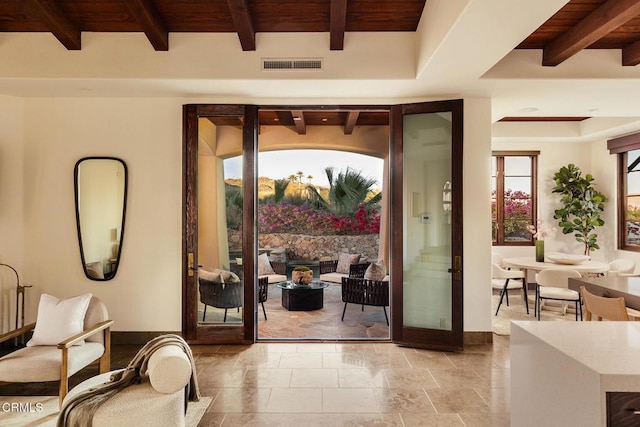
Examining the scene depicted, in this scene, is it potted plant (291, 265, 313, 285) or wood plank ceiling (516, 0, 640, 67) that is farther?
potted plant (291, 265, 313, 285)

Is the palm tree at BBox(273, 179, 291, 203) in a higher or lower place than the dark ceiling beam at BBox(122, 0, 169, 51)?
lower

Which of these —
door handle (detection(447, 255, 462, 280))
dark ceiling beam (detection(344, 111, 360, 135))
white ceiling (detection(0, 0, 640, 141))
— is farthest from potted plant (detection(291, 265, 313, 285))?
white ceiling (detection(0, 0, 640, 141))

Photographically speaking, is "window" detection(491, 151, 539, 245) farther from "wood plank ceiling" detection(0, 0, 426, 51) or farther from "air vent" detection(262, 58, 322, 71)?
"air vent" detection(262, 58, 322, 71)

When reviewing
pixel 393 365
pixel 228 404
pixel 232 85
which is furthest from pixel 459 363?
pixel 232 85

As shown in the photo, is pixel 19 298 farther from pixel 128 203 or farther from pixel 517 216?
pixel 517 216

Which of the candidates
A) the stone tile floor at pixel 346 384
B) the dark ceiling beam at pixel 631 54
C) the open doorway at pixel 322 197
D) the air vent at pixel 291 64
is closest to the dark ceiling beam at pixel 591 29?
the dark ceiling beam at pixel 631 54

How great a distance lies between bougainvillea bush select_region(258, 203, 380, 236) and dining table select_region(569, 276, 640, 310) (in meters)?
6.36

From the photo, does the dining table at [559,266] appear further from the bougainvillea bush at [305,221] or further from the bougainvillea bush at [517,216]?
the bougainvillea bush at [305,221]

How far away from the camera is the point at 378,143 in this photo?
8000mm

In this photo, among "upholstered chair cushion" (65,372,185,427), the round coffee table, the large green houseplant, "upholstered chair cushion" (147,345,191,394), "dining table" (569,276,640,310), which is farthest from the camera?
the large green houseplant

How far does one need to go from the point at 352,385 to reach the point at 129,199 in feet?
10.3

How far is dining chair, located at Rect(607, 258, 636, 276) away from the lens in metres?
5.50

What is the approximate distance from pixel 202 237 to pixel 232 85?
5.59 ft

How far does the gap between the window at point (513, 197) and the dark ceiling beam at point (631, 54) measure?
3.64 meters
